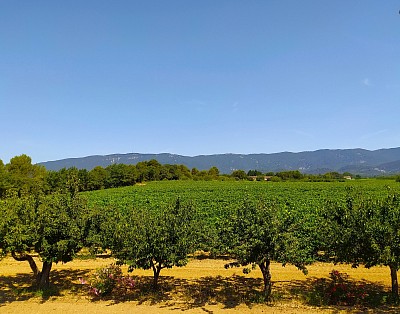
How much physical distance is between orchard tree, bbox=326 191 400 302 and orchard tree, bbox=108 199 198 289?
26.8 feet

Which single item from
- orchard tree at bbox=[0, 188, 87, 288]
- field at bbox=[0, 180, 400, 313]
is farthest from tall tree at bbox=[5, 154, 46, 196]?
orchard tree at bbox=[0, 188, 87, 288]

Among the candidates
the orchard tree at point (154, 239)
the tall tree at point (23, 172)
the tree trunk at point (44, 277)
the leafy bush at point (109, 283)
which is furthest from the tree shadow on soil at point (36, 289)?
the tall tree at point (23, 172)

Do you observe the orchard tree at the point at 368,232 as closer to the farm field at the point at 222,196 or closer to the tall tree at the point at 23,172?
the farm field at the point at 222,196

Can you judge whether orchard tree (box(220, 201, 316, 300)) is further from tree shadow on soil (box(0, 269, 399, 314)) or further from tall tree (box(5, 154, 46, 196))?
tall tree (box(5, 154, 46, 196))

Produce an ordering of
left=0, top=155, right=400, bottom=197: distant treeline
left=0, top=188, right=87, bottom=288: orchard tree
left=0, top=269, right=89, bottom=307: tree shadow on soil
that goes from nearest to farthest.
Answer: left=0, top=188, right=87, bottom=288: orchard tree
left=0, top=269, right=89, bottom=307: tree shadow on soil
left=0, top=155, right=400, bottom=197: distant treeline

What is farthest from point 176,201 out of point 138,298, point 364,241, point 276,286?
point 364,241


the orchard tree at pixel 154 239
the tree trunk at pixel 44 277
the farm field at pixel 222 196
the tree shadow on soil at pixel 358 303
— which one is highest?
the orchard tree at pixel 154 239

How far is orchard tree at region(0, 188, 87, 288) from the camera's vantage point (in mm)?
17906

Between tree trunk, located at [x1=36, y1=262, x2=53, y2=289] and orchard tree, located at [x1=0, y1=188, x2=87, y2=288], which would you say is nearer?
orchard tree, located at [x1=0, y1=188, x2=87, y2=288]

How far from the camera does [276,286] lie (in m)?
20.5

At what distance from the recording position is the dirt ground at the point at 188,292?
17.5 m

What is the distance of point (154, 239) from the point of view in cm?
1816

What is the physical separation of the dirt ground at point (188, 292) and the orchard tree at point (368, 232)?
2.76 meters

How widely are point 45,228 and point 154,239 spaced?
20.5 feet
